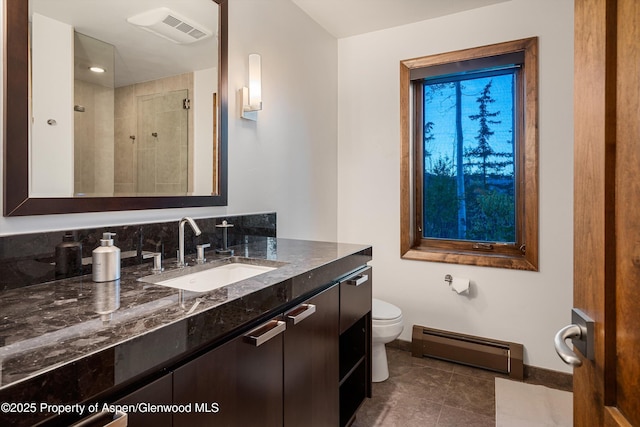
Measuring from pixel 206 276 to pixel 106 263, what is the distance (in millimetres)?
376

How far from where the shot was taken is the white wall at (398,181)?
2299mm

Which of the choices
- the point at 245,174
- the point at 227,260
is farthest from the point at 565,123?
the point at 227,260

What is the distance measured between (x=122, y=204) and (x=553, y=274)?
8.28 feet

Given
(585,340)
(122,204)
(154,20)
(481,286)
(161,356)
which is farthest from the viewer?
(481,286)

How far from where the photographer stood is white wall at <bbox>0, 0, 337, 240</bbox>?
1.93 meters

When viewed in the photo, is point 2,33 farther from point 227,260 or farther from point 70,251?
point 227,260

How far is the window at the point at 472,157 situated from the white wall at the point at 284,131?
624 millimetres

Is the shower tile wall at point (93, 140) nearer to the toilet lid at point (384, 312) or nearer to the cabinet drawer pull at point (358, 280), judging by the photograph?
the cabinet drawer pull at point (358, 280)

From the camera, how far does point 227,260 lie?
157 cm

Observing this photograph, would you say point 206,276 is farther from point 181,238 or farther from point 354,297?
point 354,297

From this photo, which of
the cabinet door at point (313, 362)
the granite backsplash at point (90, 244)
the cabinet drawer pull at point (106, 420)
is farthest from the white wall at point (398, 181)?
the cabinet drawer pull at point (106, 420)

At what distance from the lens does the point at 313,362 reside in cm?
135

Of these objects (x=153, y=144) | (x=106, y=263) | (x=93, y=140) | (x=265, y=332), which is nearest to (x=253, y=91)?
(x=153, y=144)

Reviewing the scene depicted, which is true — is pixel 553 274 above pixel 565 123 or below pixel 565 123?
below
